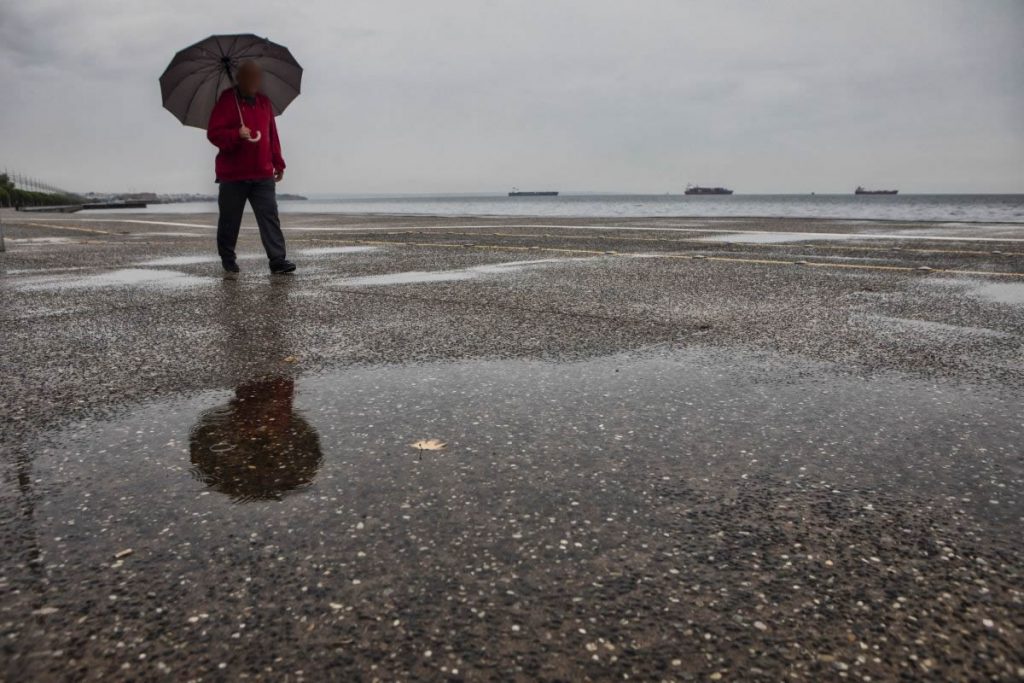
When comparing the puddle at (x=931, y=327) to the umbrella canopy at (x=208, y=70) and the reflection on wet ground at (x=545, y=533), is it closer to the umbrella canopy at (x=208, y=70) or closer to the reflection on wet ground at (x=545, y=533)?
the reflection on wet ground at (x=545, y=533)

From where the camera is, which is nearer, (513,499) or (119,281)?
(513,499)

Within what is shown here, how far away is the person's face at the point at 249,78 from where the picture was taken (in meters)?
7.09

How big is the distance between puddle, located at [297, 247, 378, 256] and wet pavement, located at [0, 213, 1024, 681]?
17.8 ft

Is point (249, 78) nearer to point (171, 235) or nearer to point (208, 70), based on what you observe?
point (208, 70)

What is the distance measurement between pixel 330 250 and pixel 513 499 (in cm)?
912

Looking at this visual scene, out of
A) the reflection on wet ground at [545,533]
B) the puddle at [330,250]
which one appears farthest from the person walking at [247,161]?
the reflection on wet ground at [545,533]

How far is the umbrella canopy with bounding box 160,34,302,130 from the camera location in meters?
7.84

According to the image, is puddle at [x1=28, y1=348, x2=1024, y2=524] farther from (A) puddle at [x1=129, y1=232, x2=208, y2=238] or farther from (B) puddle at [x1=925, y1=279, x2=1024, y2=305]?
(A) puddle at [x1=129, y1=232, x2=208, y2=238]

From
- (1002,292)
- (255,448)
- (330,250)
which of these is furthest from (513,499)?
(330,250)

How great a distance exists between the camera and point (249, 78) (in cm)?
712

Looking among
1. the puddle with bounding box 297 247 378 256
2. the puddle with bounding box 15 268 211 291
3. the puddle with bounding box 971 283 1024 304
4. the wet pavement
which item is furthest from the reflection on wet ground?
the puddle with bounding box 297 247 378 256

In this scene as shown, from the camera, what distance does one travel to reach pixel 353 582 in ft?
5.28

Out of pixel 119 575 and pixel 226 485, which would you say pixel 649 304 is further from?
pixel 119 575

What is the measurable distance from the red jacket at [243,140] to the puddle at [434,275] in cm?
154
